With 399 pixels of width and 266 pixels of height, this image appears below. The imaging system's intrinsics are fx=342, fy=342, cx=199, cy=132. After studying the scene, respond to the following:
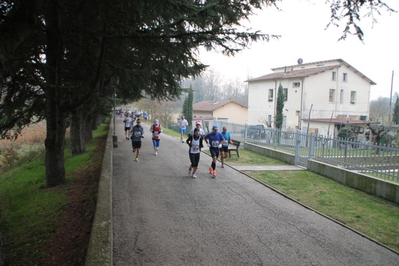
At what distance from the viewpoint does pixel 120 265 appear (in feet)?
15.8

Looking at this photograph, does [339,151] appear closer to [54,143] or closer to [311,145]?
[311,145]

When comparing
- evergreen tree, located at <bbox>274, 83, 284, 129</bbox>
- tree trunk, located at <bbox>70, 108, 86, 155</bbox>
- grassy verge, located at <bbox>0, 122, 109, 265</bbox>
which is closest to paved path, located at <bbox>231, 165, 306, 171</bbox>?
grassy verge, located at <bbox>0, 122, 109, 265</bbox>

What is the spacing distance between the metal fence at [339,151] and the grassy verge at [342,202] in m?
0.77

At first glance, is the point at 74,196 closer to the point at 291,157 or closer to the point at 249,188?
the point at 249,188

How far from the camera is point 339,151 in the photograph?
11570 millimetres

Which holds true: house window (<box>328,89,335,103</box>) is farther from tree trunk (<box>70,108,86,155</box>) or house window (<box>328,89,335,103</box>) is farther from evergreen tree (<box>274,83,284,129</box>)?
tree trunk (<box>70,108,86,155</box>)

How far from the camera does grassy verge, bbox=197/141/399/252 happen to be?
22.8 feet

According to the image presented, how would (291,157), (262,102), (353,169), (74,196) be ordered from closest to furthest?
1. (74,196)
2. (353,169)
3. (291,157)
4. (262,102)

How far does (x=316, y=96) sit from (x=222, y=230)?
115 feet

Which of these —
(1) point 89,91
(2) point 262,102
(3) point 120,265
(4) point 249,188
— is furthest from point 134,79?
(2) point 262,102

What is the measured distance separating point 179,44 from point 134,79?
2622mm

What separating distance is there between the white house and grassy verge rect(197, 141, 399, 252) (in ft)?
78.6

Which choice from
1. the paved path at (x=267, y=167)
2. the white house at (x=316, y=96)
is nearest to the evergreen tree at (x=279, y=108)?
the white house at (x=316, y=96)

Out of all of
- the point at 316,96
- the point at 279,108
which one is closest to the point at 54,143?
the point at 279,108
